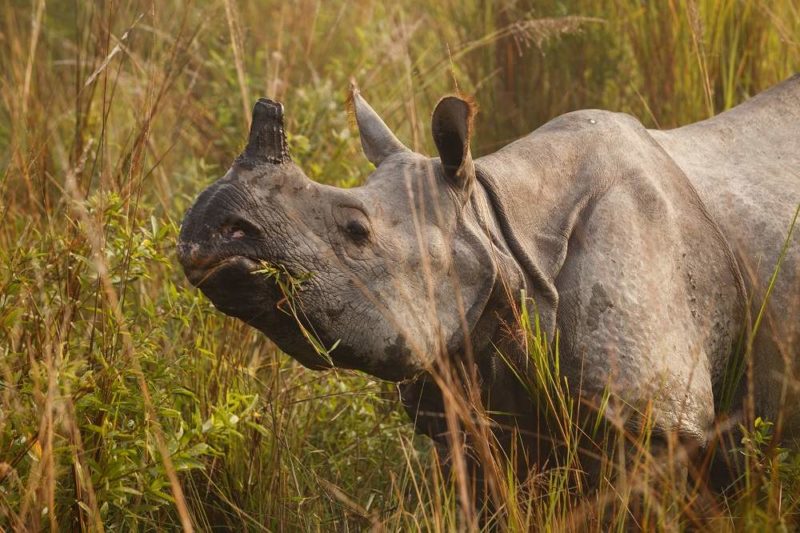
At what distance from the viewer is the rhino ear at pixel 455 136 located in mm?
3117

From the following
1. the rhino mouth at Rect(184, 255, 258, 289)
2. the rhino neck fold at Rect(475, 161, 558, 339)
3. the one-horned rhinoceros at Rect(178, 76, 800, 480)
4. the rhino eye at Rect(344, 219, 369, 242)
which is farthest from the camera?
the rhino neck fold at Rect(475, 161, 558, 339)

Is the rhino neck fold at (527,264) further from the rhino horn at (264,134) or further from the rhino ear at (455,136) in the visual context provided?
the rhino horn at (264,134)

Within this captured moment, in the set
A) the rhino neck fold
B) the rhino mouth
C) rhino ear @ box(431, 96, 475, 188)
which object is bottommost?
the rhino neck fold

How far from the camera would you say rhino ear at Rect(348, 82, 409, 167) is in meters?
3.42

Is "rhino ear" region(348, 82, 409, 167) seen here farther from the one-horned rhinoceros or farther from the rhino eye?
the rhino eye

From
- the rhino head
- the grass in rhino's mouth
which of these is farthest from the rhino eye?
the grass in rhino's mouth

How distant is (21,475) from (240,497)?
73cm

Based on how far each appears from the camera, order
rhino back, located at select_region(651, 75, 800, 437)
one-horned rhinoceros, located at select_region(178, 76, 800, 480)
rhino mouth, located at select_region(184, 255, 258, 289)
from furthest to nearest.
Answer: rhino back, located at select_region(651, 75, 800, 437) → one-horned rhinoceros, located at select_region(178, 76, 800, 480) → rhino mouth, located at select_region(184, 255, 258, 289)

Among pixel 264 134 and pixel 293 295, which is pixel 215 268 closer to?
pixel 293 295

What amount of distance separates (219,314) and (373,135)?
40.6 inches

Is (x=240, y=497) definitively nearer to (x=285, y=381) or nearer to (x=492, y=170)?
(x=285, y=381)

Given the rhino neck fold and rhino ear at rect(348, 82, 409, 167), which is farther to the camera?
rhino ear at rect(348, 82, 409, 167)

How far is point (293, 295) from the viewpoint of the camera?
283 centimetres

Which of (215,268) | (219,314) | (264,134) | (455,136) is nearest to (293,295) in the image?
(215,268)
